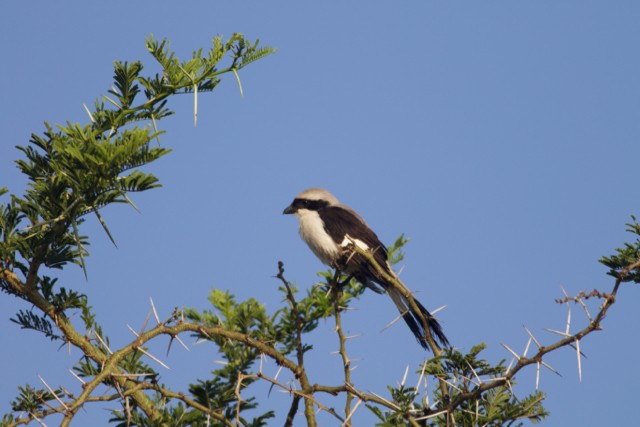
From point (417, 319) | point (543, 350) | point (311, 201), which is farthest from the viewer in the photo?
point (311, 201)

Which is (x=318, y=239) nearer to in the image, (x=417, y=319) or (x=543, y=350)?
(x=417, y=319)

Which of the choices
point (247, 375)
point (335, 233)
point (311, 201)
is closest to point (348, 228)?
point (335, 233)

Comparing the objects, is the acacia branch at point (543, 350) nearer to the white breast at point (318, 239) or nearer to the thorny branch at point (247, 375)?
the thorny branch at point (247, 375)

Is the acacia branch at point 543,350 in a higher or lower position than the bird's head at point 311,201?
lower

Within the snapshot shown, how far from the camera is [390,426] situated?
337cm

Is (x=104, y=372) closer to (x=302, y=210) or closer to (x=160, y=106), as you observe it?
(x=160, y=106)

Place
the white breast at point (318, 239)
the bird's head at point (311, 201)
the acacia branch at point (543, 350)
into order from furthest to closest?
the bird's head at point (311, 201) < the white breast at point (318, 239) < the acacia branch at point (543, 350)

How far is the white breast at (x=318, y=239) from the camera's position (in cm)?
691

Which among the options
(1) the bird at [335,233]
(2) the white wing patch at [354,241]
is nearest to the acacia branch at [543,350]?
(1) the bird at [335,233]

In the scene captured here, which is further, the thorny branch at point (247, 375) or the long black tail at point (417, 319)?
the long black tail at point (417, 319)

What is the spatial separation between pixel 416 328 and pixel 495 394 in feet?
6.76

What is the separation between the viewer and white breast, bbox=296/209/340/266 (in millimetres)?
6910

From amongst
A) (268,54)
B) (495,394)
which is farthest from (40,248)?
(495,394)

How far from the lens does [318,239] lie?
6.97 meters
